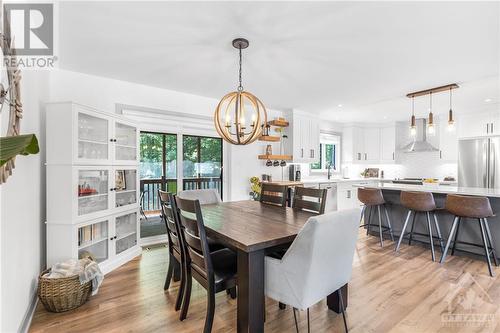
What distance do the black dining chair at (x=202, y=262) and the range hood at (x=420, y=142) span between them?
5.95 meters

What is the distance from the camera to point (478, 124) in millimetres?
5172

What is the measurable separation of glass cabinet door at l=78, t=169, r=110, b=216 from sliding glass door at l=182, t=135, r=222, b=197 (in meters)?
1.36

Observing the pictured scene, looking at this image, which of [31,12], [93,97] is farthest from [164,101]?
[31,12]

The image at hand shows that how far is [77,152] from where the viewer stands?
2.58 meters

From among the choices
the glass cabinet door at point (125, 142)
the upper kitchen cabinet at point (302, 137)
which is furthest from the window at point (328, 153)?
the glass cabinet door at point (125, 142)

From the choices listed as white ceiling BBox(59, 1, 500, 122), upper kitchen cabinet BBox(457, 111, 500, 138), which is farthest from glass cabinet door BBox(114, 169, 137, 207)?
upper kitchen cabinet BBox(457, 111, 500, 138)

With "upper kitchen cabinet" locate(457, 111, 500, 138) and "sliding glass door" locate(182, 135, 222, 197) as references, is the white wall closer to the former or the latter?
"sliding glass door" locate(182, 135, 222, 197)

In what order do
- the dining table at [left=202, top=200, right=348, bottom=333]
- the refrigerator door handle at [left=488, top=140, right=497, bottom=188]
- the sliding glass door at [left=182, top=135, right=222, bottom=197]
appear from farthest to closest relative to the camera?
the refrigerator door handle at [left=488, top=140, right=497, bottom=188] < the sliding glass door at [left=182, top=135, right=222, bottom=197] < the dining table at [left=202, top=200, right=348, bottom=333]

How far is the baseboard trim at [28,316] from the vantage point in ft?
5.93

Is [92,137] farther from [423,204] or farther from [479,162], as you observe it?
[479,162]

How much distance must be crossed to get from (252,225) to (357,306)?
1.19m

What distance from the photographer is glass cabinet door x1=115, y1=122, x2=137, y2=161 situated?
3234 millimetres

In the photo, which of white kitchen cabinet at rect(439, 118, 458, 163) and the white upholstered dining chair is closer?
the white upholstered dining chair

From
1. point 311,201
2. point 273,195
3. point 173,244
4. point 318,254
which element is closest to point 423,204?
point 311,201
